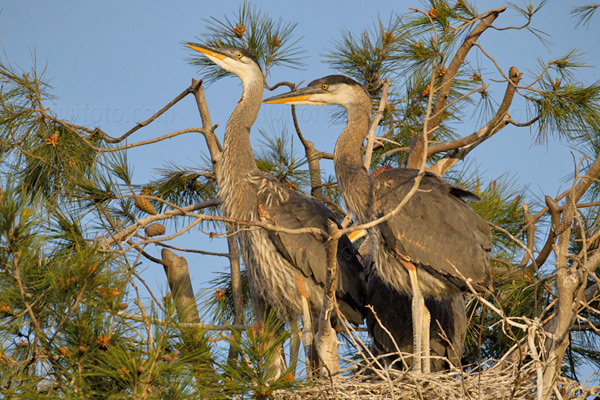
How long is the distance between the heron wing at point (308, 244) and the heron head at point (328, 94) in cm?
61

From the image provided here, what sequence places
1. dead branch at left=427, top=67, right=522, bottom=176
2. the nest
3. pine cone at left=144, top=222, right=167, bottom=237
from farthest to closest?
dead branch at left=427, top=67, right=522, bottom=176, pine cone at left=144, top=222, right=167, bottom=237, the nest

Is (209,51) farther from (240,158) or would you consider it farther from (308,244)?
(308,244)

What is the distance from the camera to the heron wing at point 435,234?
4.00 m

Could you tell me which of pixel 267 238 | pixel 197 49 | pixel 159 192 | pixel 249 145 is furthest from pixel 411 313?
pixel 197 49

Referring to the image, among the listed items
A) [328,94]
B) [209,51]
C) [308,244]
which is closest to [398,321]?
[308,244]

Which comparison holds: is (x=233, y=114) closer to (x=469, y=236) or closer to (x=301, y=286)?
(x=301, y=286)

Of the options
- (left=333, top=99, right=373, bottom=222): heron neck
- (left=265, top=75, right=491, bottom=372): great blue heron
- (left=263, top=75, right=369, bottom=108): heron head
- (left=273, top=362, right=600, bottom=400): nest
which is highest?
(left=263, top=75, right=369, bottom=108): heron head

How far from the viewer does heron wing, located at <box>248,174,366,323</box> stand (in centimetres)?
430

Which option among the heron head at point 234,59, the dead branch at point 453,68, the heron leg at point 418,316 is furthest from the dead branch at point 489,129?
the heron head at point 234,59

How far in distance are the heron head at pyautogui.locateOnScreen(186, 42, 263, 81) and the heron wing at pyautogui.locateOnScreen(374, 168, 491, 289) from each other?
4.85ft

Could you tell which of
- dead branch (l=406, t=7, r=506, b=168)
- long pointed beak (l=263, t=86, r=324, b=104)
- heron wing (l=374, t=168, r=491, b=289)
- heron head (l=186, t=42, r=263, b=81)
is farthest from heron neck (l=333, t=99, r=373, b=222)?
heron head (l=186, t=42, r=263, b=81)

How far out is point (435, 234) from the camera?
4023 mm

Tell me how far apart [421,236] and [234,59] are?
1851 mm

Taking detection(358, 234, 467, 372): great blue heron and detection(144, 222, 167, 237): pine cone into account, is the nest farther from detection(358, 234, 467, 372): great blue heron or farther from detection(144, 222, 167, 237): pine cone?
detection(144, 222, 167, 237): pine cone
